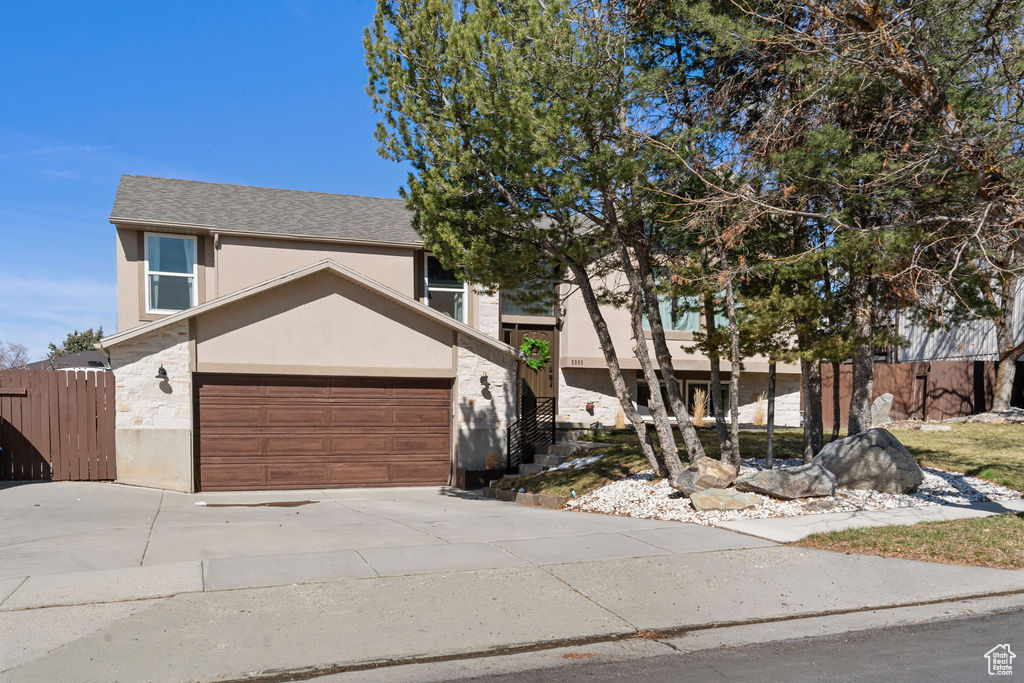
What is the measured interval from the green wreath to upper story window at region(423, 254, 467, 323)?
2.10m

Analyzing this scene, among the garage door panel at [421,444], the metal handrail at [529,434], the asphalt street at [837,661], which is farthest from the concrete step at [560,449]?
the asphalt street at [837,661]

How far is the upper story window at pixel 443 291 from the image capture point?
2052 centimetres

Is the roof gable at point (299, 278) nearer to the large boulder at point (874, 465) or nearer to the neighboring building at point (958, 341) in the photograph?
the large boulder at point (874, 465)

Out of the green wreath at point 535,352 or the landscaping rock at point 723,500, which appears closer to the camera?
the landscaping rock at point 723,500

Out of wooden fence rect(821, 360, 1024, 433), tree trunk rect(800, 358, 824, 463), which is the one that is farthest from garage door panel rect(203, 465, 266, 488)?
wooden fence rect(821, 360, 1024, 433)

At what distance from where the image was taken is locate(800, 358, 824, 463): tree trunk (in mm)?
13258

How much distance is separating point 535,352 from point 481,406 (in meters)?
4.63

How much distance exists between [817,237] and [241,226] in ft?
43.1

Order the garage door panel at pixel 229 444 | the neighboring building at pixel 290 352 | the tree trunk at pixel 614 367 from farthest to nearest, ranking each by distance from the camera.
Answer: the garage door panel at pixel 229 444 < the neighboring building at pixel 290 352 < the tree trunk at pixel 614 367

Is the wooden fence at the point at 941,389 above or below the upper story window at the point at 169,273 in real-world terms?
below

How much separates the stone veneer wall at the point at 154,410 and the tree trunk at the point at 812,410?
11.4 m

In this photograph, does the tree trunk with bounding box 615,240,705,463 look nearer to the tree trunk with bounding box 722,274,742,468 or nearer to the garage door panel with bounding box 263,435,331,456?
the tree trunk with bounding box 722,274,742,468

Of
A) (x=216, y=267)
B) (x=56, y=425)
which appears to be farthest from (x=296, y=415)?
(x=216, y=267)

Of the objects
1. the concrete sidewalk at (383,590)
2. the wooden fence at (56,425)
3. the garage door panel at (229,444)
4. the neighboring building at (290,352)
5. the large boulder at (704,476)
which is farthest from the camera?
the garage door panel at (229,444)
